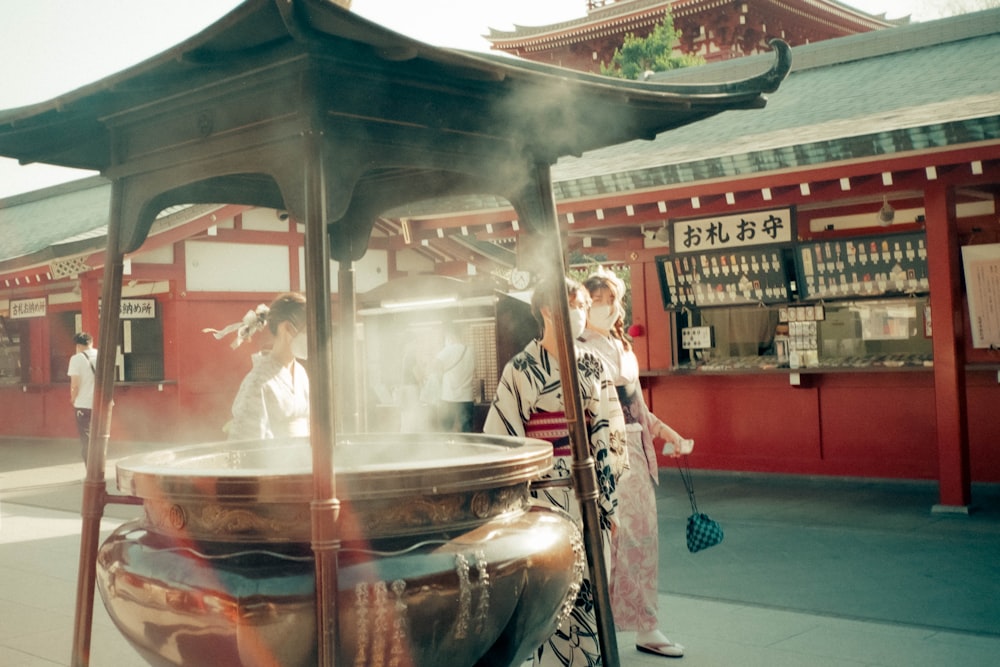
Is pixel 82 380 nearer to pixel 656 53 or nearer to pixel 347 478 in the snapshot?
pixel 347 478

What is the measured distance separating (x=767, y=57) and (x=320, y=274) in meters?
11.5

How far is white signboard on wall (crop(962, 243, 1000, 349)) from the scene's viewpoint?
8742mm

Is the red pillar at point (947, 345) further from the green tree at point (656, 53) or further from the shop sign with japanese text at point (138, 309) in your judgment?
the green tree at point (656, 53)

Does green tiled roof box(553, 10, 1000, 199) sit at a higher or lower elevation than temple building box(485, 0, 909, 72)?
lower

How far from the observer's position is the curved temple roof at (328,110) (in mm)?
2432

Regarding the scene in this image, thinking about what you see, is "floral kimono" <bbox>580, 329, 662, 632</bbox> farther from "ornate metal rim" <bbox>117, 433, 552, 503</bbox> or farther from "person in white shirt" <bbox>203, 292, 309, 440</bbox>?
"person in white shirt" <bbox>203, 292, 309, 440</bbox>

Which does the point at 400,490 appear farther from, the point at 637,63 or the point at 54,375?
the point at 637,63

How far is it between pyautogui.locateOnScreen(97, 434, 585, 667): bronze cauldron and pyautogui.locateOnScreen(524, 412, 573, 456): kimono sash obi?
101 cm

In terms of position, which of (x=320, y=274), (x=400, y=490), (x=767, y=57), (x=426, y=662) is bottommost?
(x=426, y=662)

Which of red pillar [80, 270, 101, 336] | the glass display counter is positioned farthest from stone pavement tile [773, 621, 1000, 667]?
red pillar [80, 270, 101, 336]

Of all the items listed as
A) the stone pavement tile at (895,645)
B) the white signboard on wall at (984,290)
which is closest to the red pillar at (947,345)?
the white signboard on wall at (984,290)

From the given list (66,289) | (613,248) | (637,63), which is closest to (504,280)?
(613,248)

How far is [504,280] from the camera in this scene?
13.0m

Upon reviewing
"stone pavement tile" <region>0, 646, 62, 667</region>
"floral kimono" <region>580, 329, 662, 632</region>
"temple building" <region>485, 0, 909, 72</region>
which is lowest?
"stone pavement tile" <region>0, 646, 62, 667</region>
